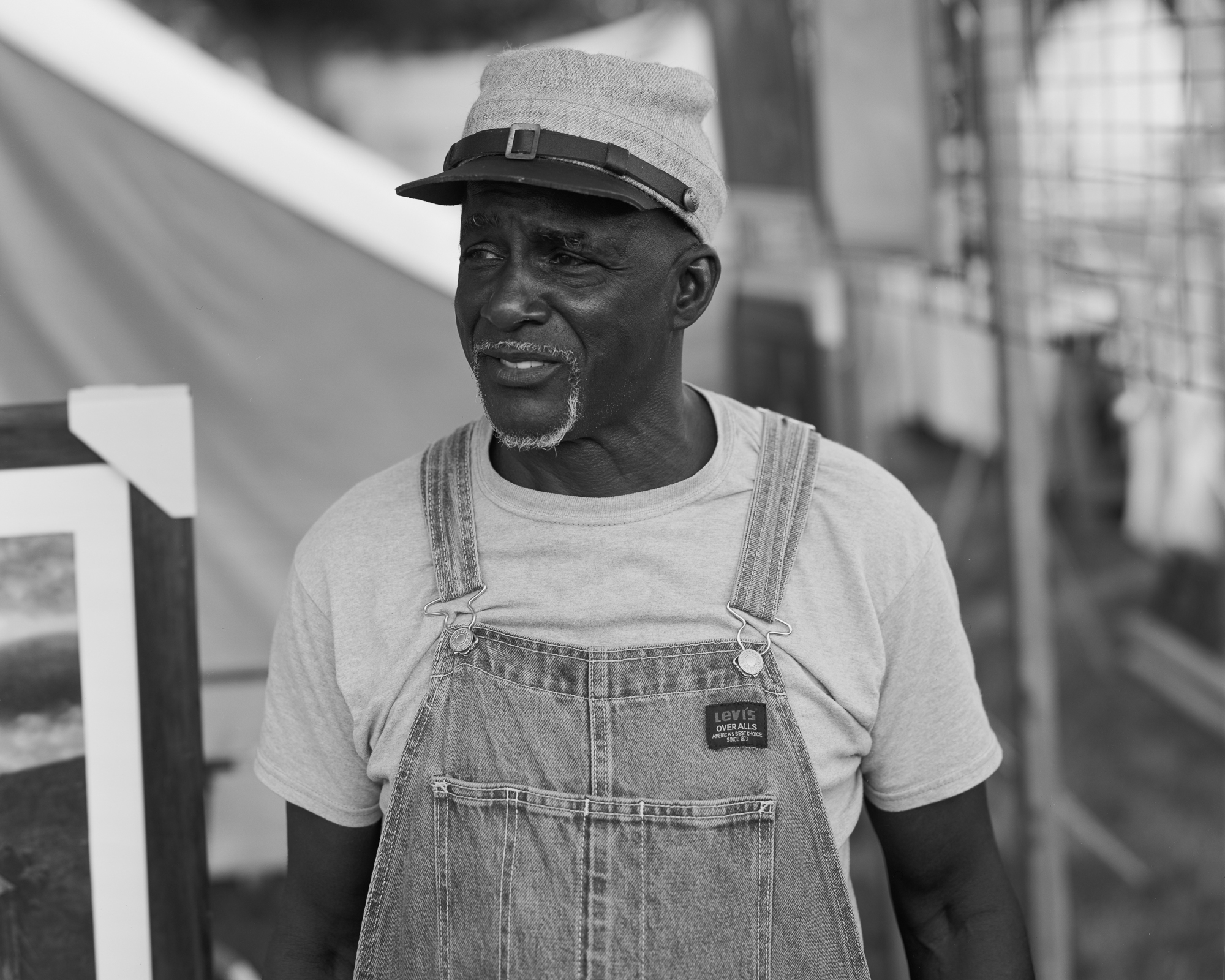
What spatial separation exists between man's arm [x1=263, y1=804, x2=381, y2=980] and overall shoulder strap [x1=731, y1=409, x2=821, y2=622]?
486mm

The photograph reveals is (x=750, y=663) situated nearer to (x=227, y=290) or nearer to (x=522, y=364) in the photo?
(x=522, y=364)

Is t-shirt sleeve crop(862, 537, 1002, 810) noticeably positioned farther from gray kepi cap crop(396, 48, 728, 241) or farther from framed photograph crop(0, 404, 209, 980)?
framed photograph crop(0, 404, 209, 980)

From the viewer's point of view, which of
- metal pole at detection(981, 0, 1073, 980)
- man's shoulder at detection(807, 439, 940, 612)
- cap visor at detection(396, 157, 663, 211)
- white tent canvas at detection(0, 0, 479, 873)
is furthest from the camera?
metal pole at detection(981, 0, 1073, 980)

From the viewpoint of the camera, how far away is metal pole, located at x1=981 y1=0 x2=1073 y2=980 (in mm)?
2574

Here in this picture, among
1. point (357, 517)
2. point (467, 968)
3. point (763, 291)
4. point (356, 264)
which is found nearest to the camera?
point (467, 968)

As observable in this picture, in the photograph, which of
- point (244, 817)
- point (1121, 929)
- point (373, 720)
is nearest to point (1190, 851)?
point (1121, 929)

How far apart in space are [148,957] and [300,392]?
50.4 inches

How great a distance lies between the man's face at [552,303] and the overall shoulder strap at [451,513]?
0.13 meters

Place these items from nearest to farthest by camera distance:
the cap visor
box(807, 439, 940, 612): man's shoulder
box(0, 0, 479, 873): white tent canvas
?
the cap visor, box(807, 439, 940, 612): man's shoulder, box(0, 0, 479, 873): white tent canvas

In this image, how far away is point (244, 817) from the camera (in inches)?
103

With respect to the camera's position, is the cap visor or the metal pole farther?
the metal pole

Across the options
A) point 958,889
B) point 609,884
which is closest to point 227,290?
point 609,884

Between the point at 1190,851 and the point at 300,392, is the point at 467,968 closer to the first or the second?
the point at 300,392

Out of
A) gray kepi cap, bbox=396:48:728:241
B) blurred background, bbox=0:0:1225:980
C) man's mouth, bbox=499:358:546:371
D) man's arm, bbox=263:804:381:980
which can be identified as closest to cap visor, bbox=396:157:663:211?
gray kepi cap, bbox=396:48:728:241
